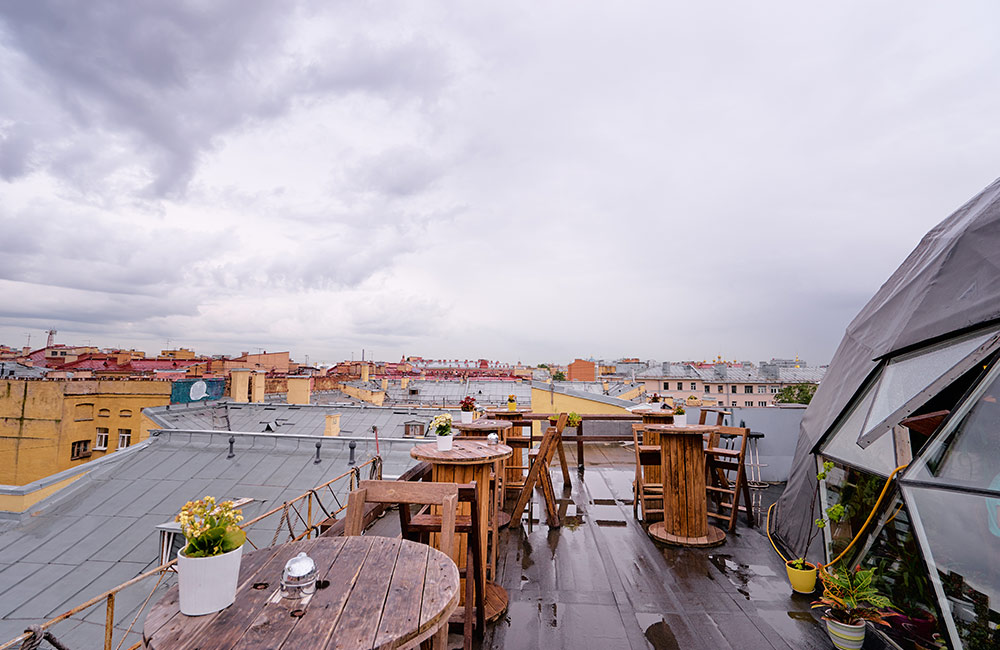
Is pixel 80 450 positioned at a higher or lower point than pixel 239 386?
lower

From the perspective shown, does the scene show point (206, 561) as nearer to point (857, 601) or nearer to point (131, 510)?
point (857, 601)

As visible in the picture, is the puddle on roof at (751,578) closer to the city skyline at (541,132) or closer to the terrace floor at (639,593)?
the terrace floor at (639,593)

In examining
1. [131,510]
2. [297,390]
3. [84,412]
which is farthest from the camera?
[297,390]

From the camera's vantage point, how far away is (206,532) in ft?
4.60

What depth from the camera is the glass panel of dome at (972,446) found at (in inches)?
93.0

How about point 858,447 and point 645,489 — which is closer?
point 858,447

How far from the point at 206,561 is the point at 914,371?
15.3ft

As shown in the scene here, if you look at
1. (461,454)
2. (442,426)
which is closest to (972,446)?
(461,454)

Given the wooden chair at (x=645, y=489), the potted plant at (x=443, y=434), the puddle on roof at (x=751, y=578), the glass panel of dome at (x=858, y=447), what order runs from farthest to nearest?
the wooden chair at (x=645, y=489) → the potted plant at (x=443, y=434) → the puddle on roof at (x=751, y=578) → the glass panel of dome at (x=858, y=447)

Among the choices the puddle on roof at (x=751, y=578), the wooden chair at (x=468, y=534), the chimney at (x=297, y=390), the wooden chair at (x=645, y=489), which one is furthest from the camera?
the chimney at (x=297, y=390)

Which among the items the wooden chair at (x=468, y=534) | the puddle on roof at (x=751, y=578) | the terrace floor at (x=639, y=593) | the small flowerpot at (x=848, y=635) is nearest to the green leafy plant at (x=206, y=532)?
the wooden chair at (x=468, y=534)

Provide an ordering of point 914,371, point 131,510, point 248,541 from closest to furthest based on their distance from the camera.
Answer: point 914,371, point 248,541, point 131,510

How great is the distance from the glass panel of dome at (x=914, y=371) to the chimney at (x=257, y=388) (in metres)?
21.2

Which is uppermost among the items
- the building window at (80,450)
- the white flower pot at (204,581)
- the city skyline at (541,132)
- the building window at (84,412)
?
the city skyline at (541,132)
